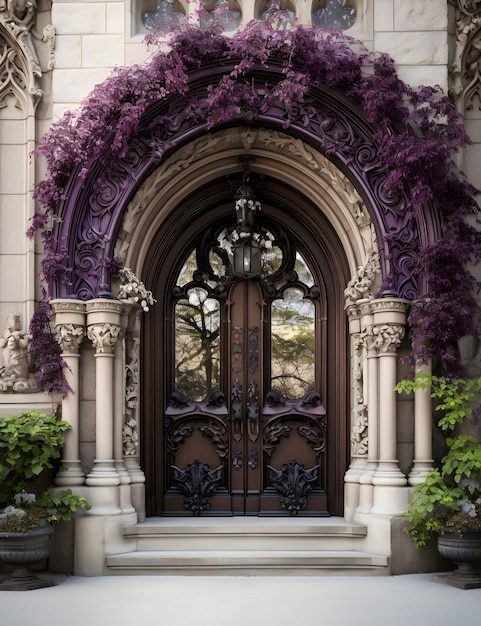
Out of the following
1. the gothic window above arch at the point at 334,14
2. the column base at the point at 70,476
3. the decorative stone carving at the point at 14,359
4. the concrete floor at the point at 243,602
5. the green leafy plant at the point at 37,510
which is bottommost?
the concrete floor at the point at 243,602

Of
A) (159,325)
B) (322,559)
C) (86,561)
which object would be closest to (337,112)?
(159,325)

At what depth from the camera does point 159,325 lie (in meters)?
9.63

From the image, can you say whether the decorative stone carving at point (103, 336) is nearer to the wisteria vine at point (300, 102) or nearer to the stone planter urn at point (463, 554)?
the wisteria vine at point (300, 102)

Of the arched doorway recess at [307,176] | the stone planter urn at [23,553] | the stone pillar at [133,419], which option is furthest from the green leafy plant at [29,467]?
the arched doorway recess at [307,176]

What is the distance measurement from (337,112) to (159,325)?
2.61 m

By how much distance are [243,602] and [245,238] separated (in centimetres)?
356

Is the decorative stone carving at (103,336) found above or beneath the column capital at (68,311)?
beneath

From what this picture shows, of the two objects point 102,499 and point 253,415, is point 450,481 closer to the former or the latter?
point 253,415

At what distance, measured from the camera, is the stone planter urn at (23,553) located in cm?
786

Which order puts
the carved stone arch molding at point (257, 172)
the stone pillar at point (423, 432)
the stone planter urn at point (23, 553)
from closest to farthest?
the stone planter urn at point (23, 553), the stone pillar at point (423, 432), the carved stone arch molding at point (257, 172)

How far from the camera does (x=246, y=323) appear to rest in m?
9.70

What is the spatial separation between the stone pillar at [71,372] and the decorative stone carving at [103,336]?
0.40 feet

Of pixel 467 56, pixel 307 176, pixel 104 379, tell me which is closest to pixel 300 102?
pixel 307 176

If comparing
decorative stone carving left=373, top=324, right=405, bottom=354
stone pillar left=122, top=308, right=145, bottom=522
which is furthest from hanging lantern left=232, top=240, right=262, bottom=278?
decorative stone carving left=373, top=324, right=405, bottom=354
